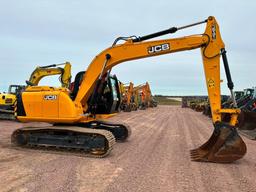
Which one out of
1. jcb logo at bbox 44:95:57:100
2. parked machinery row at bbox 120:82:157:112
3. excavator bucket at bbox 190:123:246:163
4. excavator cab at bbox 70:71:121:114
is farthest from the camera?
parked machinery row at bbox 120:82:157:112

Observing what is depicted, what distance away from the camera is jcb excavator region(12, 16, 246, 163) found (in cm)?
765

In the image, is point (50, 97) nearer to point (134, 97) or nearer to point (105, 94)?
point (105, 94)

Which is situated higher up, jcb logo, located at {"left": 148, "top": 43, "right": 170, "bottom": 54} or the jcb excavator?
jcb logo, located at {"left": 148, "top": 43, "right": 170, "bottom": 54}

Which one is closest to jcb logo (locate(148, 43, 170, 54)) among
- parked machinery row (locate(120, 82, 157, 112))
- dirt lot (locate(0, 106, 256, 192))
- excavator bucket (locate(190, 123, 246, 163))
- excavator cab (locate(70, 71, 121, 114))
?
excavator cab (locate(70, 71, 121, 114))

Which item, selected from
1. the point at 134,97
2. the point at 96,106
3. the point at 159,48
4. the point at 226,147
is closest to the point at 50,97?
the point at 96,106

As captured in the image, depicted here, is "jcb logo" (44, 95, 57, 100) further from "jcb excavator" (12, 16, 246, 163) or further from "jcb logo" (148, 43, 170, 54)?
"jcb logo" (148, 43, 170, 54)

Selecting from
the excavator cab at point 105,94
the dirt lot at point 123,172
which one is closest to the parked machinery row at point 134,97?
the excavator cab at point 105,94

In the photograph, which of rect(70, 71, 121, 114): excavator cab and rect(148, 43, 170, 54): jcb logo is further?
rect(70, 71, 121, 114): excavator cab

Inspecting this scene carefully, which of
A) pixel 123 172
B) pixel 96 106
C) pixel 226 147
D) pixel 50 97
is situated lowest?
pixel 123 172

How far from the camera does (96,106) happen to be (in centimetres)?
974

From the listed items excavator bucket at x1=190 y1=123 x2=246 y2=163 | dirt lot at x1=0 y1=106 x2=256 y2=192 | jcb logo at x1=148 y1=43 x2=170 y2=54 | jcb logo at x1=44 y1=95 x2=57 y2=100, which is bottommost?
dirt lot at x1=0 y1=106 x2=256 y2=192

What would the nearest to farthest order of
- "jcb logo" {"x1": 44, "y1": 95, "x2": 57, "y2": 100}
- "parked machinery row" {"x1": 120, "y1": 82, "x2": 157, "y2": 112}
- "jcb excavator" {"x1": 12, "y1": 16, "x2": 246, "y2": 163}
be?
1. "jcb excavator" {"x1": 12, "y1": 16, "x2": 246, "y2": 163}
2. "jcb logo" {"x1": 44, "y1": 95, "x2": 57, "y2": 100}
3. "parked machinery row" {"x1": 120, "y1": 82, "x2": 157, "y2": 112}

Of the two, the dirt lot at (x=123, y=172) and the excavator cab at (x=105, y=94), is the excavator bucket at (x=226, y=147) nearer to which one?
the dirt lot at (x=123, y=172)

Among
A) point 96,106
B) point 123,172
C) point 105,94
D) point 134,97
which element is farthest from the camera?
point 134,97
